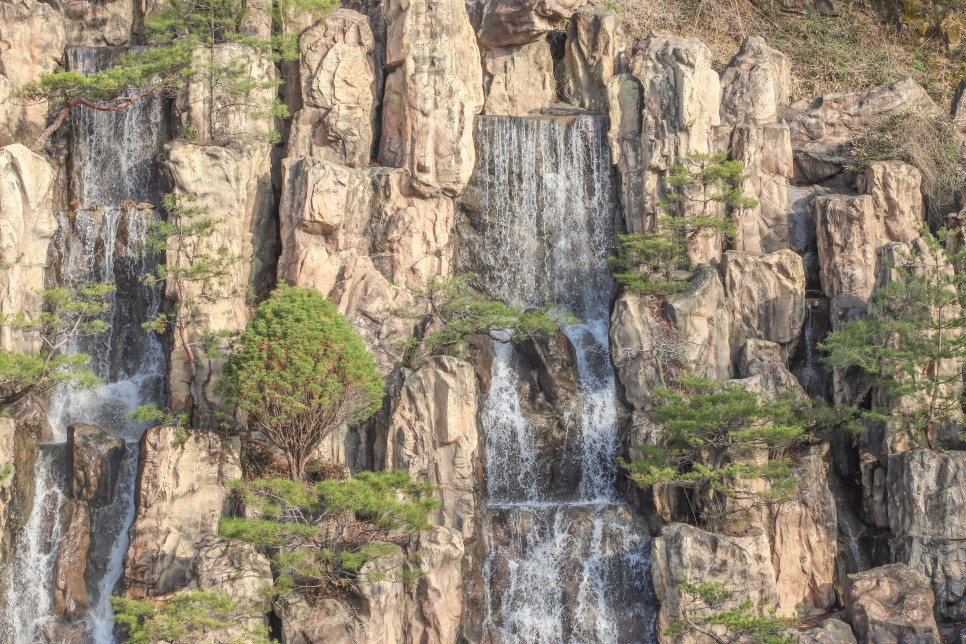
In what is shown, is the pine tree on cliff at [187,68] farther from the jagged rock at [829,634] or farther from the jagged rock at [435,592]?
the jagged rock at [829,634]

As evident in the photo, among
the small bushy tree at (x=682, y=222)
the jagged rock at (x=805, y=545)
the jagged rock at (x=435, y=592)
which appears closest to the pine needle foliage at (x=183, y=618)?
the jagged rock at (x=435, y=592)

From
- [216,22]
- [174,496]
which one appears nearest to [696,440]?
[174,496]

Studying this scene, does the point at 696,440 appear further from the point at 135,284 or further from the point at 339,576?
the point at 135,284

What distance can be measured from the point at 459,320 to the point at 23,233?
11.0 meters

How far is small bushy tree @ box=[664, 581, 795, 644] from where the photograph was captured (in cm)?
2620

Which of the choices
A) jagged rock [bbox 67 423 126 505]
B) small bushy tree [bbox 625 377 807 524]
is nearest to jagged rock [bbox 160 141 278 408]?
jagged rock [bbox 67 423 126 505]

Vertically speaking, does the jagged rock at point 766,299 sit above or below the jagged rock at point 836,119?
below

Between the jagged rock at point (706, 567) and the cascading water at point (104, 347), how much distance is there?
39.3 feet

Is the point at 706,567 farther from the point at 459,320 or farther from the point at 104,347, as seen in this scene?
the point at 104,347

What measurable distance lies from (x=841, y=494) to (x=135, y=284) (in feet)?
61.2

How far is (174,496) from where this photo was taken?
98.5 ft

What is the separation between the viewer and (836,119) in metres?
39.4

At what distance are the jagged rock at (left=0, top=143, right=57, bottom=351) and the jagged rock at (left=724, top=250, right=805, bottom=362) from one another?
1736 cm

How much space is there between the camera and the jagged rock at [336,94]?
36.3 m
